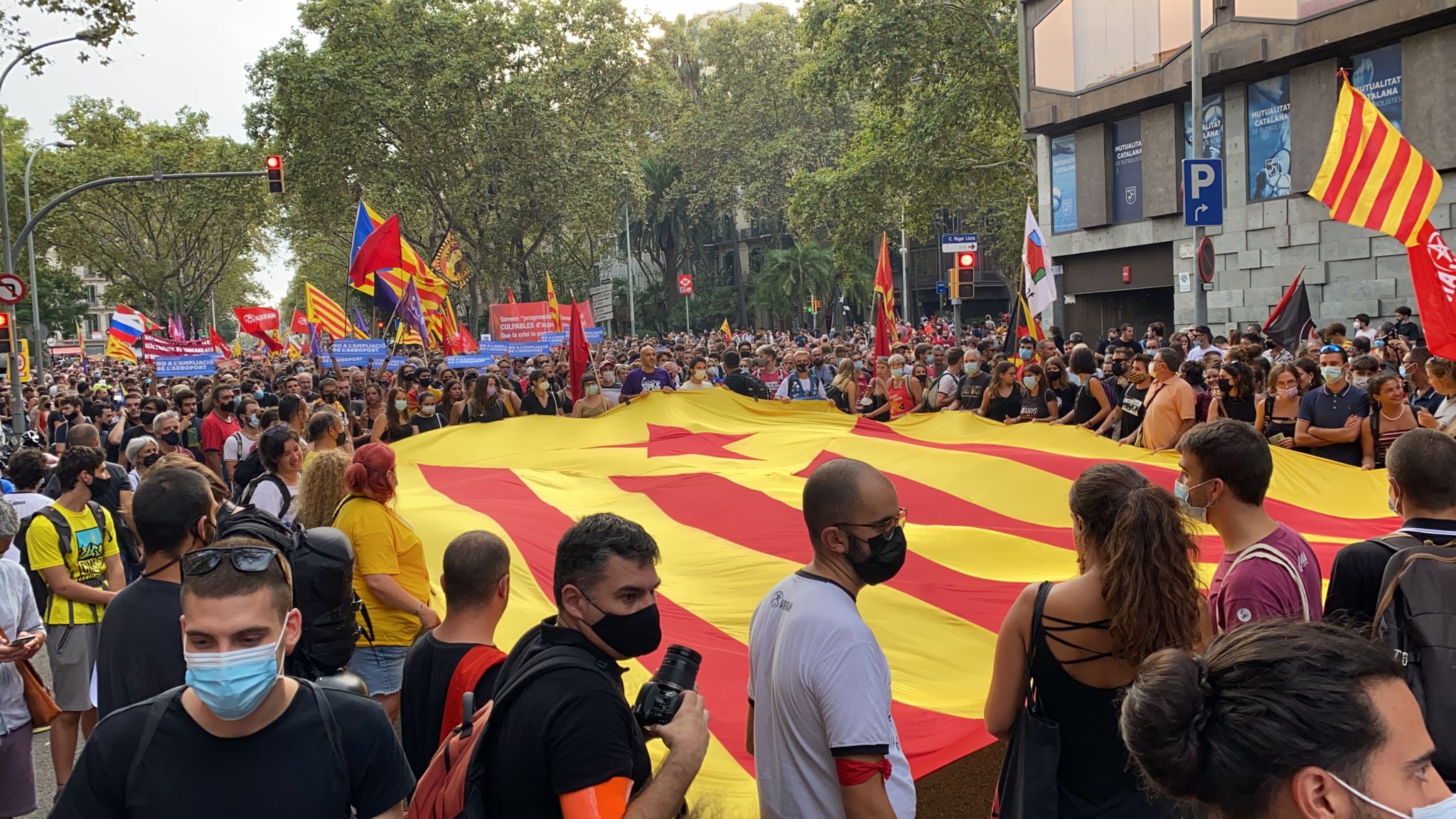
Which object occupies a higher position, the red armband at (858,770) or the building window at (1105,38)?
the building window at (1105,38)

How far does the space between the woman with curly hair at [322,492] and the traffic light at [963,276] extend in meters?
17.9

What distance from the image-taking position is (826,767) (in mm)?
3053

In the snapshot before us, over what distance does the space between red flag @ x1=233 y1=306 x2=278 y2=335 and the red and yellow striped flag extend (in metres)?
26.1

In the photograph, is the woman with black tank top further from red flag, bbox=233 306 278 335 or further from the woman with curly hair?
red flag, bbox=233 306 278 335

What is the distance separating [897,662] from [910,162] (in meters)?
29.1

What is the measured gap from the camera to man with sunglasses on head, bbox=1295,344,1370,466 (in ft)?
28.4

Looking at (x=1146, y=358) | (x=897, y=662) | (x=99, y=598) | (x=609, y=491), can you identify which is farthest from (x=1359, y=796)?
(x=1146, y=358)

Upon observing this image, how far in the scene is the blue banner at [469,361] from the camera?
23.6m

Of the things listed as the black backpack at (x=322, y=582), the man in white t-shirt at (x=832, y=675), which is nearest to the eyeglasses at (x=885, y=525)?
the man in white t-shirt at (x=832, y=675)

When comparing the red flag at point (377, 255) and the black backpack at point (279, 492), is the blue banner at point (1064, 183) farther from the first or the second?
the black backpack at point (279, 492)

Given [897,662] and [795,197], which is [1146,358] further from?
[795,197]

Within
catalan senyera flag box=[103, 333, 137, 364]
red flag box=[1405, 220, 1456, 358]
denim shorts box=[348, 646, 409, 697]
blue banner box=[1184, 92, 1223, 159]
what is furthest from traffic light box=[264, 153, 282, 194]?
red flag box=[1405, 220, 1456, 358]

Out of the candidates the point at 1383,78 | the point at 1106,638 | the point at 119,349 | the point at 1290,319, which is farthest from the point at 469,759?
the point at 119,349

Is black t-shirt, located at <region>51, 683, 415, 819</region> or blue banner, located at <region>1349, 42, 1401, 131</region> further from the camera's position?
blue banner, located at <region>1349, 42, 1401, 131</region>
